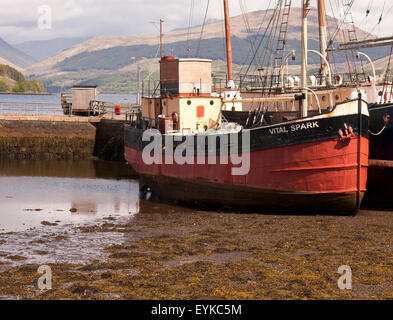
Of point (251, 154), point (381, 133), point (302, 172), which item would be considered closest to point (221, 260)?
point (302, 172)

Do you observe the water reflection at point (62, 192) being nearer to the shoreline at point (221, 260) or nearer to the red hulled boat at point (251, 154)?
the shoreline at point (221, 260)

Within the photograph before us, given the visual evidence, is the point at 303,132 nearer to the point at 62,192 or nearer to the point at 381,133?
the point at 381,133

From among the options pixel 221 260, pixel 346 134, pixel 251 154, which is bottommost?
pixel 221 260

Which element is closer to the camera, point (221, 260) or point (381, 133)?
point (221, 260)

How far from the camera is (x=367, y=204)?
23.7m

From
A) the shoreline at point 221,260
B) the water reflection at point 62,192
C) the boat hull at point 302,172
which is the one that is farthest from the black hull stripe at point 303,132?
the water reflection at point 62,192

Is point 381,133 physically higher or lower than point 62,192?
higher

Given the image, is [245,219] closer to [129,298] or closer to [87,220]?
[87,220]

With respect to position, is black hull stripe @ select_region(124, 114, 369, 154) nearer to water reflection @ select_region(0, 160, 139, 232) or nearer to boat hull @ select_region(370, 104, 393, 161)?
boat hull @ select_region(370, 104, 393, 161)

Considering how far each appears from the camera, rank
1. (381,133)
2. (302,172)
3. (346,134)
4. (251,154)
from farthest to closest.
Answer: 1. (381,133)
2. (251,154)
3. (302,172)
4. (346,134)

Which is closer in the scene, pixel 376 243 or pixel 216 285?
pixel 216 285

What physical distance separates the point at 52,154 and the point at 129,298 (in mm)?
31886

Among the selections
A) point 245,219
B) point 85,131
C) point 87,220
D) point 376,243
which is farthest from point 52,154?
point 376,243

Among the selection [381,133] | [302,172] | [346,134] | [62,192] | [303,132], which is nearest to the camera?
[346,134]
